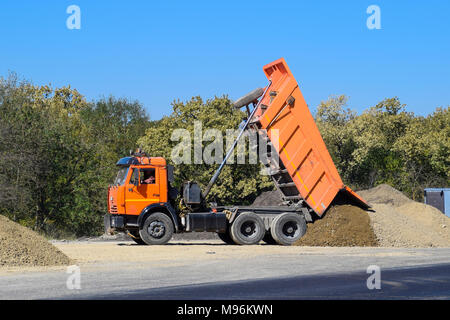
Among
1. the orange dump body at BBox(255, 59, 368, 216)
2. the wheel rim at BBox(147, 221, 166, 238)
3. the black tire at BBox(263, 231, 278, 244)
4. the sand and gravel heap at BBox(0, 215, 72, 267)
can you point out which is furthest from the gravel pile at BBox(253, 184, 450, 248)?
the sand and gravel heap at BBox(0, 215, 72, 267)

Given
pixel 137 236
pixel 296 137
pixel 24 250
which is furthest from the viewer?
pixel 137 236

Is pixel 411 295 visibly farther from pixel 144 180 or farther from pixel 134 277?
pixel 144 180

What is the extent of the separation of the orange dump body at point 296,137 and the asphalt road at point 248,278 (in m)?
3.99

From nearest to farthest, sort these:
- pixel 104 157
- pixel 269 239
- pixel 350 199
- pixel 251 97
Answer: pixel 251 97 < pixel 350 199 < pixel 269 239 < pixel 104 157

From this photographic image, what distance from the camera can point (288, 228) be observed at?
2131 cm

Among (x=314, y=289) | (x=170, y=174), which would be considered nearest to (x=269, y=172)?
(x=170, y=174)

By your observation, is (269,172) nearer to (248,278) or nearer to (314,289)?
(248,278)

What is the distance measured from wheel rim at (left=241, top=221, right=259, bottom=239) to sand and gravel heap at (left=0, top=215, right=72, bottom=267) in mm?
7627

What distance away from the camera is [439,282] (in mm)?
11133

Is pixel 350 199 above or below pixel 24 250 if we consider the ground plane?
above

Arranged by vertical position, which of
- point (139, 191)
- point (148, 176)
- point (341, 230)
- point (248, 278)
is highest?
point (148, 176)

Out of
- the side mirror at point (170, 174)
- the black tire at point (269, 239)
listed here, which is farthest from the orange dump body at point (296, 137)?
the side mirror at point (170, 174)

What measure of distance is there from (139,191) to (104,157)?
13285 mm
